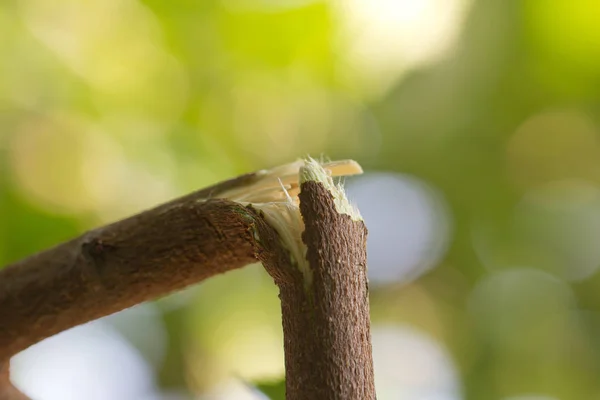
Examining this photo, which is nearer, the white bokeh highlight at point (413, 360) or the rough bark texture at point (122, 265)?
→ the rough bark texture at point (122, 265)

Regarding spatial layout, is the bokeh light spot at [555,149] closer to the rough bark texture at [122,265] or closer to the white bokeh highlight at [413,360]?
the white bokeh highlight at [413,360]

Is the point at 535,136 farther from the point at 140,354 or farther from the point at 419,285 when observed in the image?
the point at 140,354

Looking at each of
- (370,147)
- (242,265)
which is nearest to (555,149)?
(370,147)

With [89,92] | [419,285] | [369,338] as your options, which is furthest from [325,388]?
[419,285]

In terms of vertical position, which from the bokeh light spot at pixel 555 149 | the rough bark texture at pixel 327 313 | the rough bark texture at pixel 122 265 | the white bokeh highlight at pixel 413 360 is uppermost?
the bokeh light spot at pixel 555 149

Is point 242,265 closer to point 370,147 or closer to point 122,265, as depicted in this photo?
point 122,265

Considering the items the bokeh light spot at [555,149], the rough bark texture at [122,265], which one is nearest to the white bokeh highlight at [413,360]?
the bokeh light spot at [555,149]
